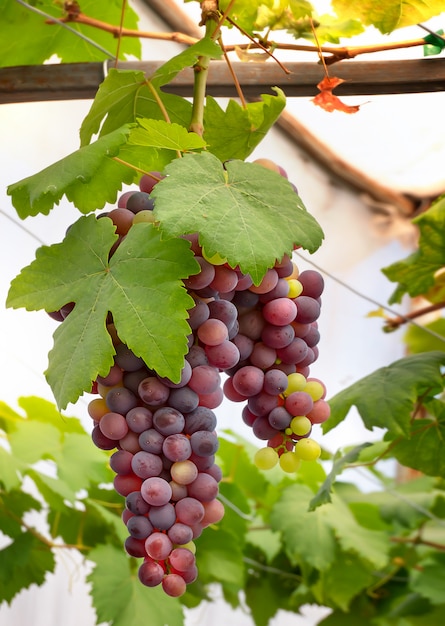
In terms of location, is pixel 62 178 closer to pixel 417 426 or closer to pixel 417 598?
pixel 417 426

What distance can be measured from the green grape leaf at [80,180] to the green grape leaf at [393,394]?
1.29 feet

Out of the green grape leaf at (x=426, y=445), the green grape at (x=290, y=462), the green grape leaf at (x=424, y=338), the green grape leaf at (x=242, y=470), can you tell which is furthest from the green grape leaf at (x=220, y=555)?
the green grape at (x=290, y=462)

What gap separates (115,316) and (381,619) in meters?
1.18

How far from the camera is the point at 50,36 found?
101 centimetres

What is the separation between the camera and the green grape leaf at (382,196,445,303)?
1053 millimetres

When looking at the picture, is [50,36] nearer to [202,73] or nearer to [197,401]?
[202,73]

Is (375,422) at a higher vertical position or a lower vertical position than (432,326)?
lower

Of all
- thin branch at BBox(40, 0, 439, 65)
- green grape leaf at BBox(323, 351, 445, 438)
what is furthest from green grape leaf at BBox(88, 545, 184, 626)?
thin branch at BBox(40, 0, 439, 65)

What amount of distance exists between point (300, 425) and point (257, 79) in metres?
0.38

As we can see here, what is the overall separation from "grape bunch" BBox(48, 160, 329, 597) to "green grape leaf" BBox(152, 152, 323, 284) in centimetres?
2

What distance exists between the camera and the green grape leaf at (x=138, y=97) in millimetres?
617

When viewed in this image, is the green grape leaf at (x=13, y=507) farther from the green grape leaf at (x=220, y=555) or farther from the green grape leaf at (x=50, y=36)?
the green grape leaf at (x=50, y=36)

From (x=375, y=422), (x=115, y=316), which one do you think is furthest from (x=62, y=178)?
(x=375, y=422)

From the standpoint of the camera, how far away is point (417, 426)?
3.30ft
